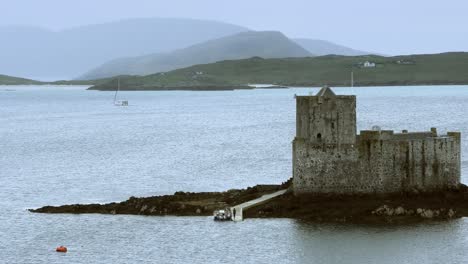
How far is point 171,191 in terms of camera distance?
2333 inches

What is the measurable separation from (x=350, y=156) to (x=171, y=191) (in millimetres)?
14632

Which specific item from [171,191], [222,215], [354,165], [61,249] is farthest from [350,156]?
[171,191]

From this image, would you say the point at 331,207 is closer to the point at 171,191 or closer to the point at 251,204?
the point at 251,204

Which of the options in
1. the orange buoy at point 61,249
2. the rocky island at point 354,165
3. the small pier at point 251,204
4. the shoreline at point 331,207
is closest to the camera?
the orange buoy at point 61,249

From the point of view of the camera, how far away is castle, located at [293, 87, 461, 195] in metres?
47.1

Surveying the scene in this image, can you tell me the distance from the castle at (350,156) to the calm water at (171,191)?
2604 mm

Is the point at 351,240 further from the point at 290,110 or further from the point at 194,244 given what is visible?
the point at 290,110

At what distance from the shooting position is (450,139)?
47.8 metres

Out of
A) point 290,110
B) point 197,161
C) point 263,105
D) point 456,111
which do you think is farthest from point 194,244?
point 263,105

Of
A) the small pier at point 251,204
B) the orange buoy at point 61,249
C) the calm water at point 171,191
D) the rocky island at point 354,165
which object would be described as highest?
the rocky island at point 354,165

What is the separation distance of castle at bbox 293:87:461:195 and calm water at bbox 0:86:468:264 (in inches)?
103

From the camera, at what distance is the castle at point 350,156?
155 feet

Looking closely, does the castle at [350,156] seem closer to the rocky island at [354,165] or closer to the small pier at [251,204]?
the rocky island at [354,165]

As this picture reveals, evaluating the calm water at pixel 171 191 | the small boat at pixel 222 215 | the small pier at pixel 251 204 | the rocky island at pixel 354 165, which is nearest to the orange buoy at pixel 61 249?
the calm water at pixel 171 191
